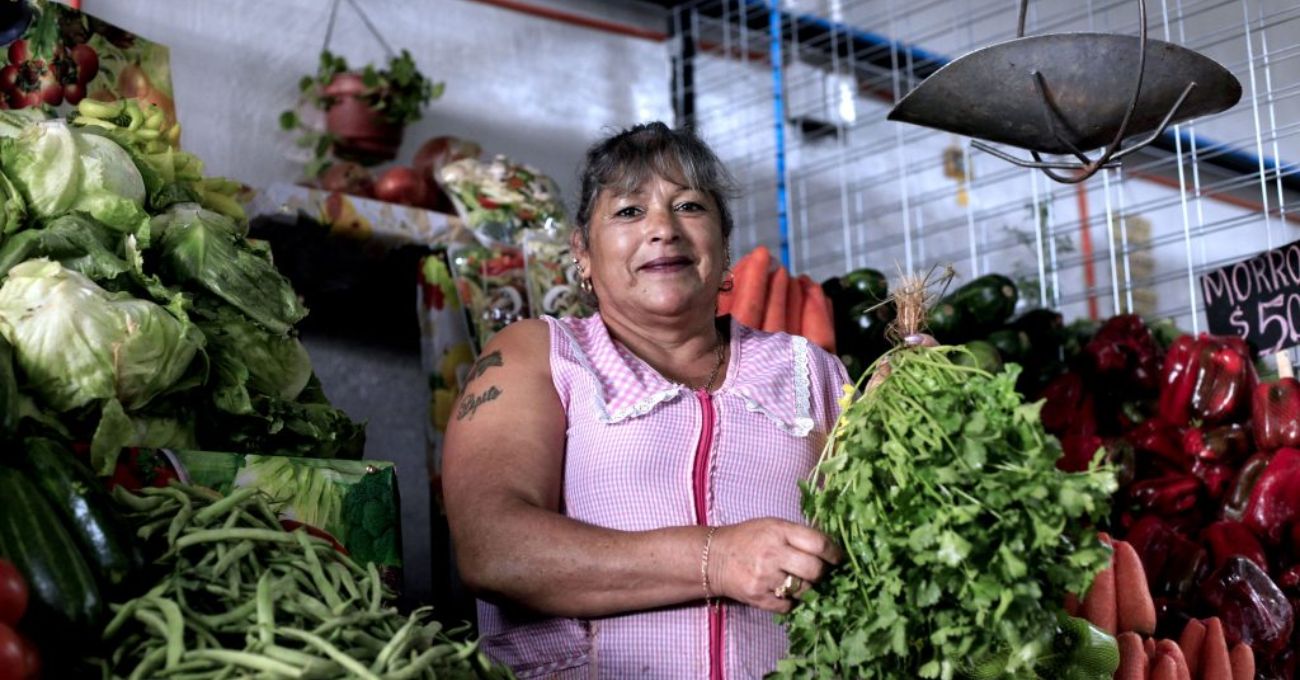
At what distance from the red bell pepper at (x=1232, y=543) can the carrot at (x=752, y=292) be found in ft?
3.71

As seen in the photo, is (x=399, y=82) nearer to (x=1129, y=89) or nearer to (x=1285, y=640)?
(x=1129, y=89)

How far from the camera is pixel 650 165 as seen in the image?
2631mm

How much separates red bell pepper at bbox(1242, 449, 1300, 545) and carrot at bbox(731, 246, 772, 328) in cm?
120

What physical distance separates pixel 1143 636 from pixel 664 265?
1128mm

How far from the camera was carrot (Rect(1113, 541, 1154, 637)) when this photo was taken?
8.73 feet

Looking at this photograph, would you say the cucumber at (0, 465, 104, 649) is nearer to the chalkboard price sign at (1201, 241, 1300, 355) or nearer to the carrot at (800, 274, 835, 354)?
the carrot at (800, 274, 835, 354)

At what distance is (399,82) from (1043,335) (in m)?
1.90

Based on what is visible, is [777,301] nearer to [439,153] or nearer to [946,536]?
[439,153]

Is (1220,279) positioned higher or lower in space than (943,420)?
higher

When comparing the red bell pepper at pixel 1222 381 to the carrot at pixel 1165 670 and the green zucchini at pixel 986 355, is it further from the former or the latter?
the carrot at pixel 1165 670

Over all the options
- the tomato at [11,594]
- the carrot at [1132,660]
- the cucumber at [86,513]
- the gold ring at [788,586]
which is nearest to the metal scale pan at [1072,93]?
the carrot at [1132,660]

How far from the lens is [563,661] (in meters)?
2.28

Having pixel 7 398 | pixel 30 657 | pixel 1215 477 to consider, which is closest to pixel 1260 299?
pixel 1215 477

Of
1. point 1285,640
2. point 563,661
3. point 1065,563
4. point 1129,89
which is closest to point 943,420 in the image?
point 1065,563
